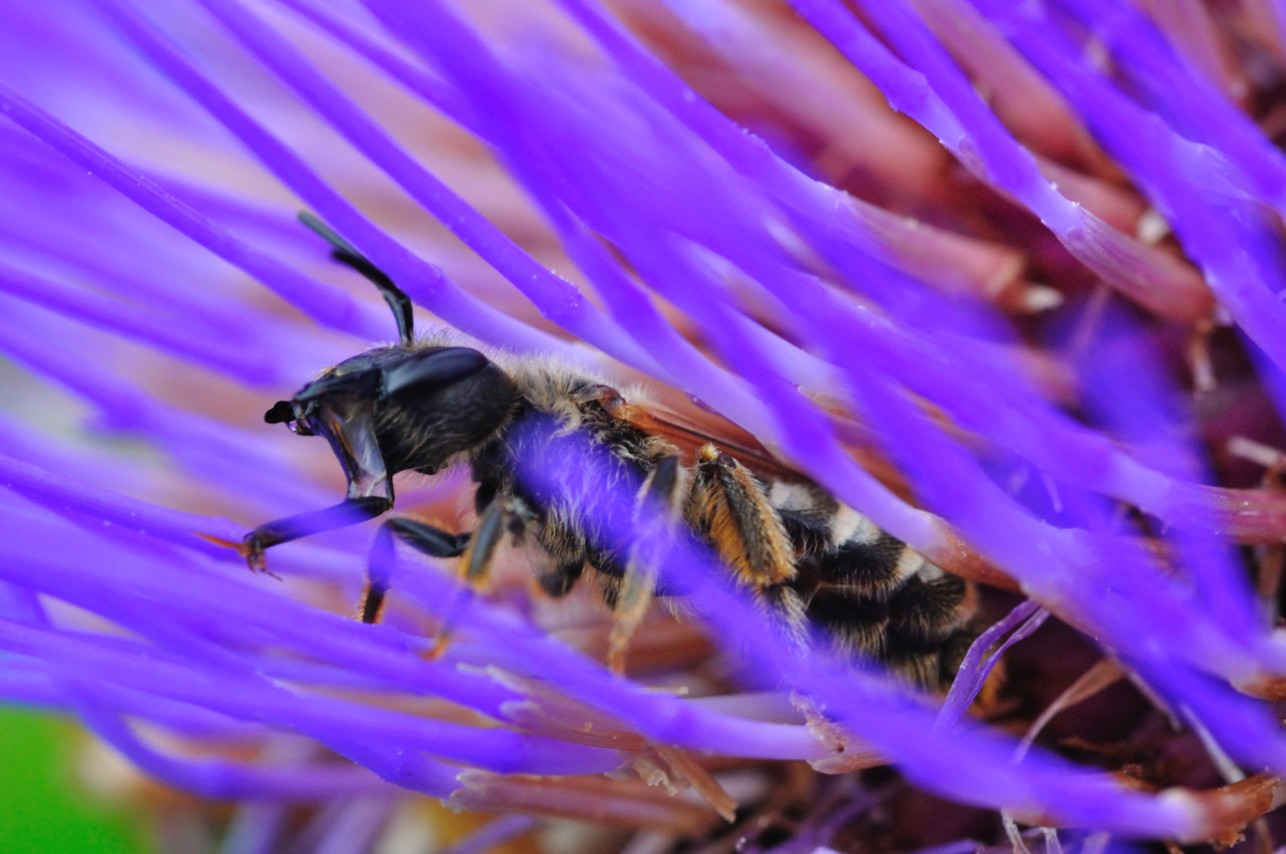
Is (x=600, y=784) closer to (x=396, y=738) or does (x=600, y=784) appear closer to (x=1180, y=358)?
(x=396, y=738)

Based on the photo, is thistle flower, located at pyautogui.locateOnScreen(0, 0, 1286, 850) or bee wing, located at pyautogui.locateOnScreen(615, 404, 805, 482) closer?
thistle flower, located at pyautogui.locateOnScreen(0, 0, 1286, 850)

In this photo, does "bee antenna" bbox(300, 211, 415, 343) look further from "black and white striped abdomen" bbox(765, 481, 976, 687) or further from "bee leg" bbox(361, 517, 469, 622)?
"black and white striped abdomen" bbox(765, 481, 976, 687)

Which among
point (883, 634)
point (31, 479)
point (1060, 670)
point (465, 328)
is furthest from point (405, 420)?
point (1060, 670)

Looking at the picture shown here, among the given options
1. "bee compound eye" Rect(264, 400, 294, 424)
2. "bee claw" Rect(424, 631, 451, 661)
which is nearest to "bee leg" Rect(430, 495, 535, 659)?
"bee claw" Rect(424, 631, 451, 661)

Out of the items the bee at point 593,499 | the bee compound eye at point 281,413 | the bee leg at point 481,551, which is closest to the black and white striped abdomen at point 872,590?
the bee at point 593,499

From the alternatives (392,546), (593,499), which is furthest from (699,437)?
(392,546)

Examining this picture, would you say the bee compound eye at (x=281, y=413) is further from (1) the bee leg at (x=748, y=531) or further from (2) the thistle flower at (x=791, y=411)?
(1) the bee leg at (x=748, y=531)
